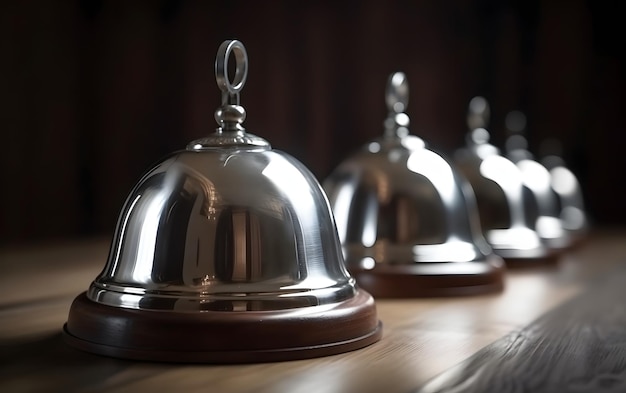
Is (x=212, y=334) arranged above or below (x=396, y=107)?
below

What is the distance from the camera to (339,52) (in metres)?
1.94

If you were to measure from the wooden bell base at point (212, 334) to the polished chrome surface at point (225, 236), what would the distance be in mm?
11

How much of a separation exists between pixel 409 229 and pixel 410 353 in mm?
294

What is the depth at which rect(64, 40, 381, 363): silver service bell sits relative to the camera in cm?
62

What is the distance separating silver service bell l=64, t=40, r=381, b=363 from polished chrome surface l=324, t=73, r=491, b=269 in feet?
0.79

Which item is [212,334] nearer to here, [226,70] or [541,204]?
[226,70]

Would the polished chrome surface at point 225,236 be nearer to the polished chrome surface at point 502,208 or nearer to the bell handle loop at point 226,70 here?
the bell handle loop at point 226,70

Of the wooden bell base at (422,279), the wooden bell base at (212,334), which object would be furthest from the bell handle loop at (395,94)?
the wooden bell base at (212,334)

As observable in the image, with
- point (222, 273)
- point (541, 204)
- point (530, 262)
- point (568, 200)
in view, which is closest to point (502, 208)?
point (530, 262)

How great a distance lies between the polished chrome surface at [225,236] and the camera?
2.07 feet

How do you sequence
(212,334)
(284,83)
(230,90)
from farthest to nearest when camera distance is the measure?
(284,83) → (230,90) → (212,334)

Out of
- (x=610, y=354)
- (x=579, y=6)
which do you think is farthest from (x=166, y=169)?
(x=579, y=6)

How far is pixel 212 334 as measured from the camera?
24.0 inches

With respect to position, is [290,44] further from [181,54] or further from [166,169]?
[166,169]
